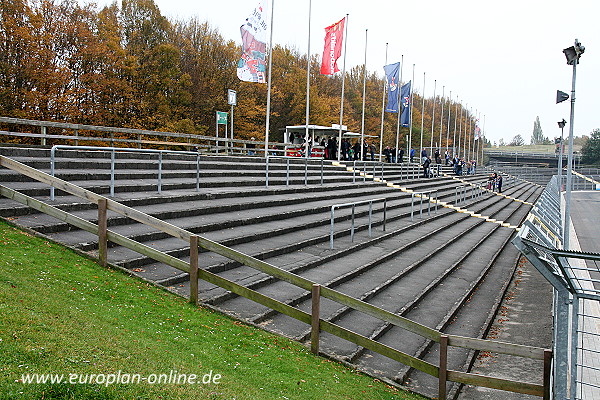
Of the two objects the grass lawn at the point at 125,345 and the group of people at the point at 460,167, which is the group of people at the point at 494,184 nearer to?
the group of people at the point at 460,167

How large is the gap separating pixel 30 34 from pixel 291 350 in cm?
2980

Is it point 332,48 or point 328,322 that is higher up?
point 332,48

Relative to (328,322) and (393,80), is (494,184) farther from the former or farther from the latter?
(328,322)

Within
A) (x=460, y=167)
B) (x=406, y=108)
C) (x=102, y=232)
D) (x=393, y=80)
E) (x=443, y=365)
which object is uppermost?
(x=393, y=80)

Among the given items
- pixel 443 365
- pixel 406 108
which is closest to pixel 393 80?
pixel 406 108

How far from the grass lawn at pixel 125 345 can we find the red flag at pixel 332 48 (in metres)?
23.0

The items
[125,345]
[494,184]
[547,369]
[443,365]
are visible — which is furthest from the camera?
[494,184]

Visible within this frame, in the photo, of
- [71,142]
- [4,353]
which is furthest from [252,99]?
[4,353]

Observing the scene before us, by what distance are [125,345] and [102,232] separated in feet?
10.8

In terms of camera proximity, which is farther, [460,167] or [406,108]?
[460,167]

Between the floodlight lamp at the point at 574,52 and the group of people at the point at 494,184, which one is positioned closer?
the floodlight lamp at the point at 574,52

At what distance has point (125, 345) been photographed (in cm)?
546

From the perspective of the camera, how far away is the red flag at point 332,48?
29.7 m

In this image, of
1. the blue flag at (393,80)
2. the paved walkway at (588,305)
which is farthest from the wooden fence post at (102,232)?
the blue flag at (393,80)
